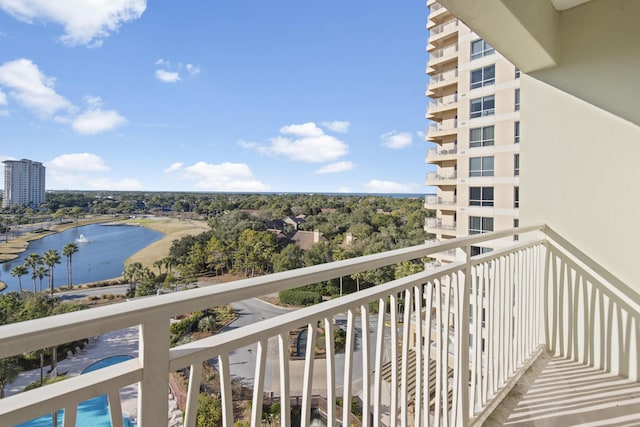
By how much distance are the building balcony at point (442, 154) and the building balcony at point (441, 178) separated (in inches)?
23.5

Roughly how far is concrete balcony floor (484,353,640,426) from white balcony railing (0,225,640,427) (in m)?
0.07

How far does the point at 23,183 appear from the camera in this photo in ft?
11.9

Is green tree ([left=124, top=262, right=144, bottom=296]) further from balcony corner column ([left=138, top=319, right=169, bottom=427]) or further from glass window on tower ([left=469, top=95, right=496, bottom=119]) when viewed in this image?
glass window on tower ([left=469, top=95, right=496, bottom=119])

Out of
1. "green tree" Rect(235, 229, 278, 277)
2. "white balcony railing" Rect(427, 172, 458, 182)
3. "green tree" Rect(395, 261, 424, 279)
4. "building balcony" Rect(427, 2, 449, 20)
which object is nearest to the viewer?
"green tree" Rect(395, 261, 424, 279)

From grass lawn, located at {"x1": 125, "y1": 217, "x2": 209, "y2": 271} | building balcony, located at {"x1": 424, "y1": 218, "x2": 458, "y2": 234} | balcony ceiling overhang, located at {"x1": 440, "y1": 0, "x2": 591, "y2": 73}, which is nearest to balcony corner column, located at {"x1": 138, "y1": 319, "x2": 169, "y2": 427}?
balcony ceiling overhang, located at {"x1": 440, "y1": 0, "x2": 591, "y2": 73}

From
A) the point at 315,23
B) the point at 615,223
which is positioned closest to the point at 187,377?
the point at 615,223

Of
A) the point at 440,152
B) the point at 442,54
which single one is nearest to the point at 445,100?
the point at 442,54

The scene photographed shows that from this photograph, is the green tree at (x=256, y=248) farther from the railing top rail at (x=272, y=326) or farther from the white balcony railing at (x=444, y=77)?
the white balcony railing at (x=444, y=77)

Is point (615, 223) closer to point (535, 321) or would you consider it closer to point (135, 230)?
point (535, 321)

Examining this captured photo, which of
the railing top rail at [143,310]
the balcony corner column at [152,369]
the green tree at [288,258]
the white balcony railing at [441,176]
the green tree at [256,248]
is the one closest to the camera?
the railing top rail at [143,310]

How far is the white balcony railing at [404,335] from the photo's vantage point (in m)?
0.52

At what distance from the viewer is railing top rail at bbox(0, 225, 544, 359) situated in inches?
17.2

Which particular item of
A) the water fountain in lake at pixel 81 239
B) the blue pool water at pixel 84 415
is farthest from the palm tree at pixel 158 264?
the blue pool water at pixel 84 415

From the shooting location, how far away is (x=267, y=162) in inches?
985
